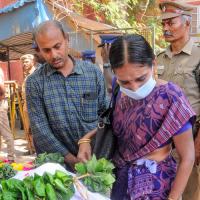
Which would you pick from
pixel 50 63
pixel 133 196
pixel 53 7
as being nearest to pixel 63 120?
pixel 50 63

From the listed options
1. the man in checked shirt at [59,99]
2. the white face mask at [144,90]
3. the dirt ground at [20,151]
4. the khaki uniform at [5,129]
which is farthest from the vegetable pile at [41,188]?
the khaki uniform at [5,129]

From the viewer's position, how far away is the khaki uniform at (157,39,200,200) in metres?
2.96

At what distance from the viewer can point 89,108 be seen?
2457 mm

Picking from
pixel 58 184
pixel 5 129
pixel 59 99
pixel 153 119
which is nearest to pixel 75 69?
pixel 59 99

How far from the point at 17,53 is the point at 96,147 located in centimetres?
882

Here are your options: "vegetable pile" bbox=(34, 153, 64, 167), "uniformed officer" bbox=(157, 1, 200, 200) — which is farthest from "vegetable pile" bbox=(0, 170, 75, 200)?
"uniformed officer" bbox=(157, 1, 200, 200)

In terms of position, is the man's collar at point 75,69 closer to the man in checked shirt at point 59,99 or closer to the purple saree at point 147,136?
the man in checked shirt at point 59,99

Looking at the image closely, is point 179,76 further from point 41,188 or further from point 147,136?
point 41,188

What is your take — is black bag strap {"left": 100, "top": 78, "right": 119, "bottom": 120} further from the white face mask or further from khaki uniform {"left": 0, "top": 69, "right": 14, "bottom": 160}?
khaki uniform {"left": 0, "top": 69, "right": 14, "bottom": 160}

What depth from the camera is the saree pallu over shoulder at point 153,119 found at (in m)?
1.78

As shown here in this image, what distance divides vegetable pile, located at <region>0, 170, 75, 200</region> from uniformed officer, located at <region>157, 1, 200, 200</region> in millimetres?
1567

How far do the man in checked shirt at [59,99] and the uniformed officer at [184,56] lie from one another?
84 cm

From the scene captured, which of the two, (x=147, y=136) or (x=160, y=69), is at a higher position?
(x=160, y=69)

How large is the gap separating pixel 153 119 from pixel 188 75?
1252 mm
